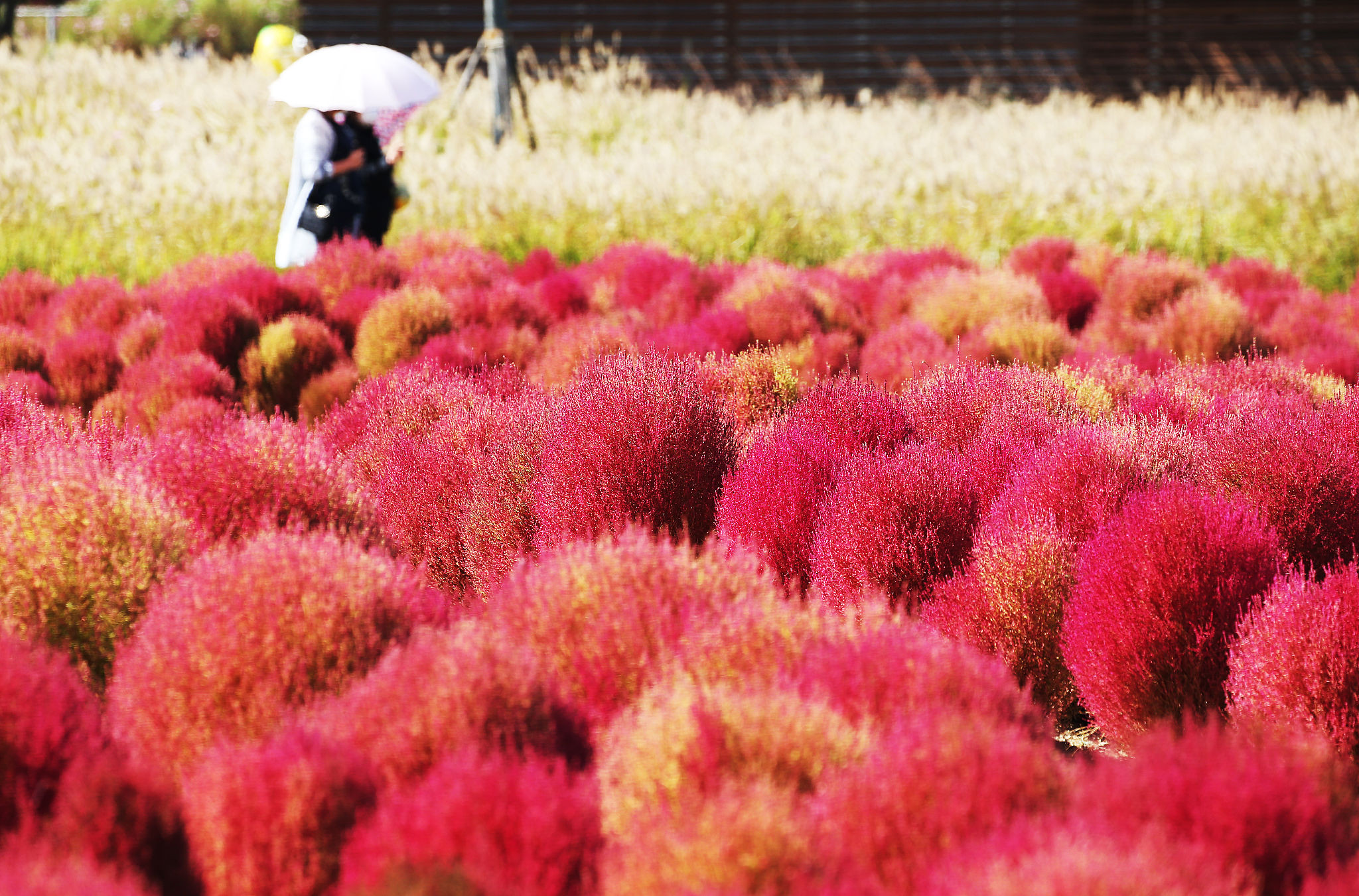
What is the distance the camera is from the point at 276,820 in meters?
1.96

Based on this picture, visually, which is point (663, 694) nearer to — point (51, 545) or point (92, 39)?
point (51, 545)

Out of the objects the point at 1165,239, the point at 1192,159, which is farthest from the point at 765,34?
the point at 1165,239

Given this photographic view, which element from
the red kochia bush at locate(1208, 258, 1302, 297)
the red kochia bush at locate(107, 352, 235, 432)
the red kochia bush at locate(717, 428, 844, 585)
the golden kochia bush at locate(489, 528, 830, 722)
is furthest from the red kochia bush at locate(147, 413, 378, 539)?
the red kochia bush at locate(1208, 258, 1302, 297)

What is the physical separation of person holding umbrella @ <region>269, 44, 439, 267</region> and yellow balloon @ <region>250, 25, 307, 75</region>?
3171 mm

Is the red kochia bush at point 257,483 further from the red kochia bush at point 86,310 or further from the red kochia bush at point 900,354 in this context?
the red kochia bush at point 86,310

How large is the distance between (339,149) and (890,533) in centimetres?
555

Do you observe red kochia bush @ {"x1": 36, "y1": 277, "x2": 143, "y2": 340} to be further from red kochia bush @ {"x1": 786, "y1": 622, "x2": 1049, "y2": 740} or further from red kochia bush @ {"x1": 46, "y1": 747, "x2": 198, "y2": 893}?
red kochia bush @ {"x1": 786, "y1": 622, "x2": 1049, "y2": 740}

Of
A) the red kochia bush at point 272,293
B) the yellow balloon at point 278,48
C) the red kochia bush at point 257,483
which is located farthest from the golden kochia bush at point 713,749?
the yellow balloon at point 278,48

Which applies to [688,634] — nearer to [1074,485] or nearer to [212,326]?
[1074,485]

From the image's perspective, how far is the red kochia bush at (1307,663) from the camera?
265 cm

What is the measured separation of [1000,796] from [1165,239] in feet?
28.8

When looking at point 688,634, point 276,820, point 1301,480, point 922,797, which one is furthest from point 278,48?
point 922,797

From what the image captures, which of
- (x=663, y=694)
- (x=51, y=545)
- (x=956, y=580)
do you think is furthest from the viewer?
(x=956, y=580)

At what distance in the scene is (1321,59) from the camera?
19.6 meters
